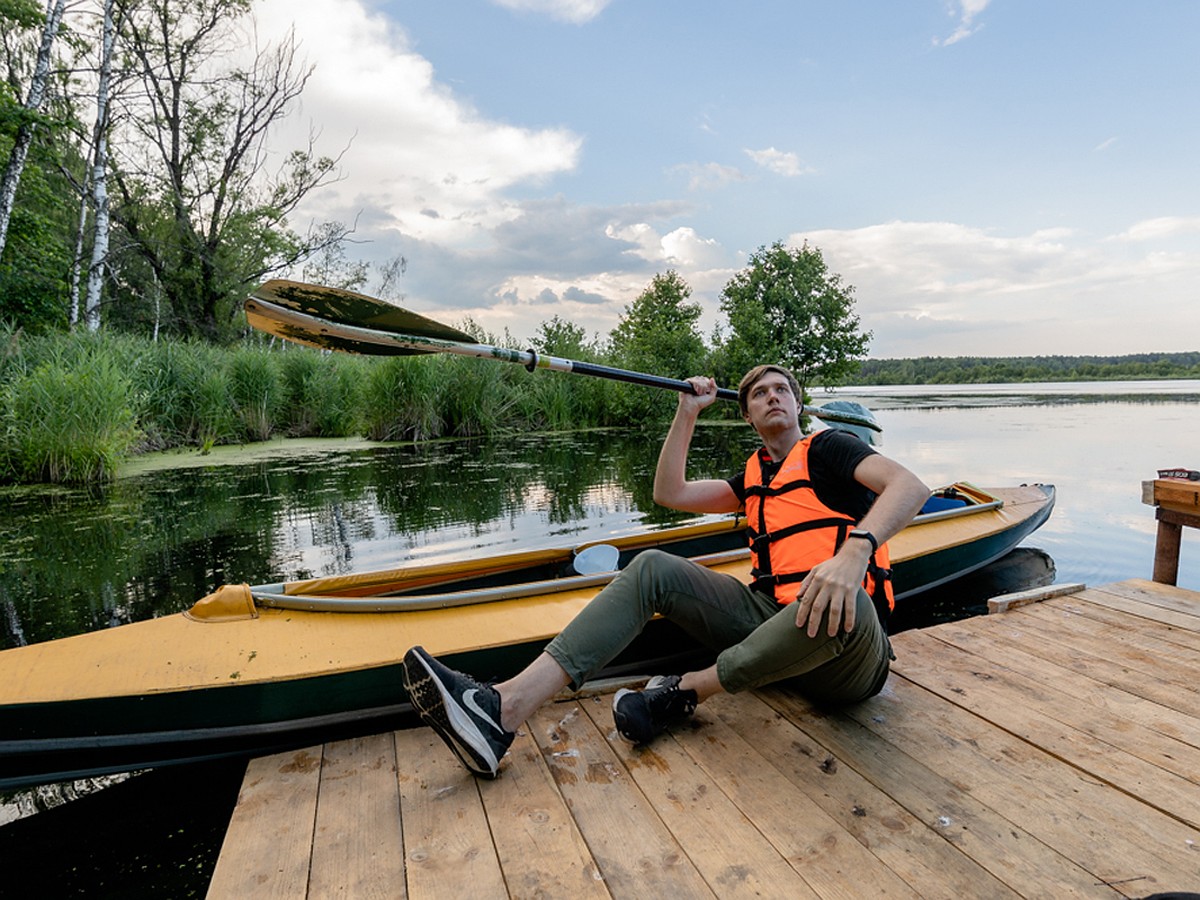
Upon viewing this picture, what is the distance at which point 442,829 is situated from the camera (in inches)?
53.5

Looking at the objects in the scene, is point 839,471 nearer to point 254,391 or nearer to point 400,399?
point 400,399

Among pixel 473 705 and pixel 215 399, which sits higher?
pixel 215 399

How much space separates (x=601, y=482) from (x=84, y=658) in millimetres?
5441

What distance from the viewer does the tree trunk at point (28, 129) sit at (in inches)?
351

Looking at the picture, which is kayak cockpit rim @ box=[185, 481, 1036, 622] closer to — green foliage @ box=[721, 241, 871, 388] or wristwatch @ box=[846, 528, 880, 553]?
wristwatch @ box=[846, 528, 880, 553]

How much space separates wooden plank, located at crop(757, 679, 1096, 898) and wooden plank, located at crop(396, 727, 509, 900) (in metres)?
0.78

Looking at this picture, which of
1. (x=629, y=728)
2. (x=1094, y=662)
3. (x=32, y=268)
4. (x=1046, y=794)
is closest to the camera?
(x=1046, y=794)

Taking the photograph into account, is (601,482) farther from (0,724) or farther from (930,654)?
(0,724)

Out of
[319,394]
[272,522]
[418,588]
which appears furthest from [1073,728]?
[319,394]

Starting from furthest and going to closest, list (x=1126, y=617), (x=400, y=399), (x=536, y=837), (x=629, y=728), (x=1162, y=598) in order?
(x=400, y=399)
(x=1162, y=598)
(x=1126, y=617)
(x=629, y=728)
(x=536, y=837)

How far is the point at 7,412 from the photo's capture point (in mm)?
5910

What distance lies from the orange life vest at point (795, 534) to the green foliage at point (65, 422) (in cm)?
685

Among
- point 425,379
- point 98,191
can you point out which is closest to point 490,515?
point 425,379

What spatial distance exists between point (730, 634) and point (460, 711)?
771 mm
